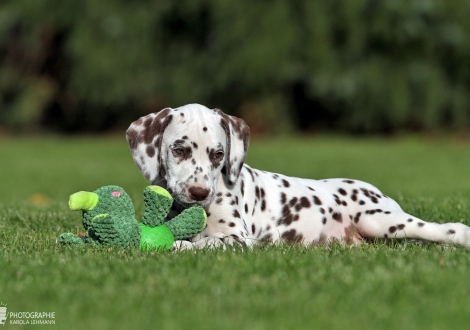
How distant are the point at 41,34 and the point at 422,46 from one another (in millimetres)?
15143

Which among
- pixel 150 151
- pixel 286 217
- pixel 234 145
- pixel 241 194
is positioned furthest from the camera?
pixel 286 217

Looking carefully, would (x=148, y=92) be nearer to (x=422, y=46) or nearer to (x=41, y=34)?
(x=41, y=34)

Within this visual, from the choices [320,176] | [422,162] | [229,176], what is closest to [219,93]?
[422,162]

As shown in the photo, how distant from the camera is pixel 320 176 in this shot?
15328mm

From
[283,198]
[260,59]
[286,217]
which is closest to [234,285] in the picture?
[286,217]

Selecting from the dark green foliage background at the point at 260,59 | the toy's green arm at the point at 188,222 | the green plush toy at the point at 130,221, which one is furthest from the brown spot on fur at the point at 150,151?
the dark green foliage background at the point at 260,59

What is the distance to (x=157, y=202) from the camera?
18.4ft

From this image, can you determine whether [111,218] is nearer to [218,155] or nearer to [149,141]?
[149,141]

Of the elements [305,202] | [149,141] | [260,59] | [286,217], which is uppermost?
[260,59]

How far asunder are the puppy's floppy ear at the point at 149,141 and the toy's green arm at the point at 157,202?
46 cm

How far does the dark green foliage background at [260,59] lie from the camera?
26719 millimetres

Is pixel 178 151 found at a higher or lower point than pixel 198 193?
higher

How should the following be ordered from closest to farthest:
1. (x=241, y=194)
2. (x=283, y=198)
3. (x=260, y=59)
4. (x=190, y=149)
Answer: (x=190, y=149)
(x=241, y=194)
(x=283, y=198)
(x=260, y=59)

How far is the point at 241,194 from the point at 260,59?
A: 20.4m
